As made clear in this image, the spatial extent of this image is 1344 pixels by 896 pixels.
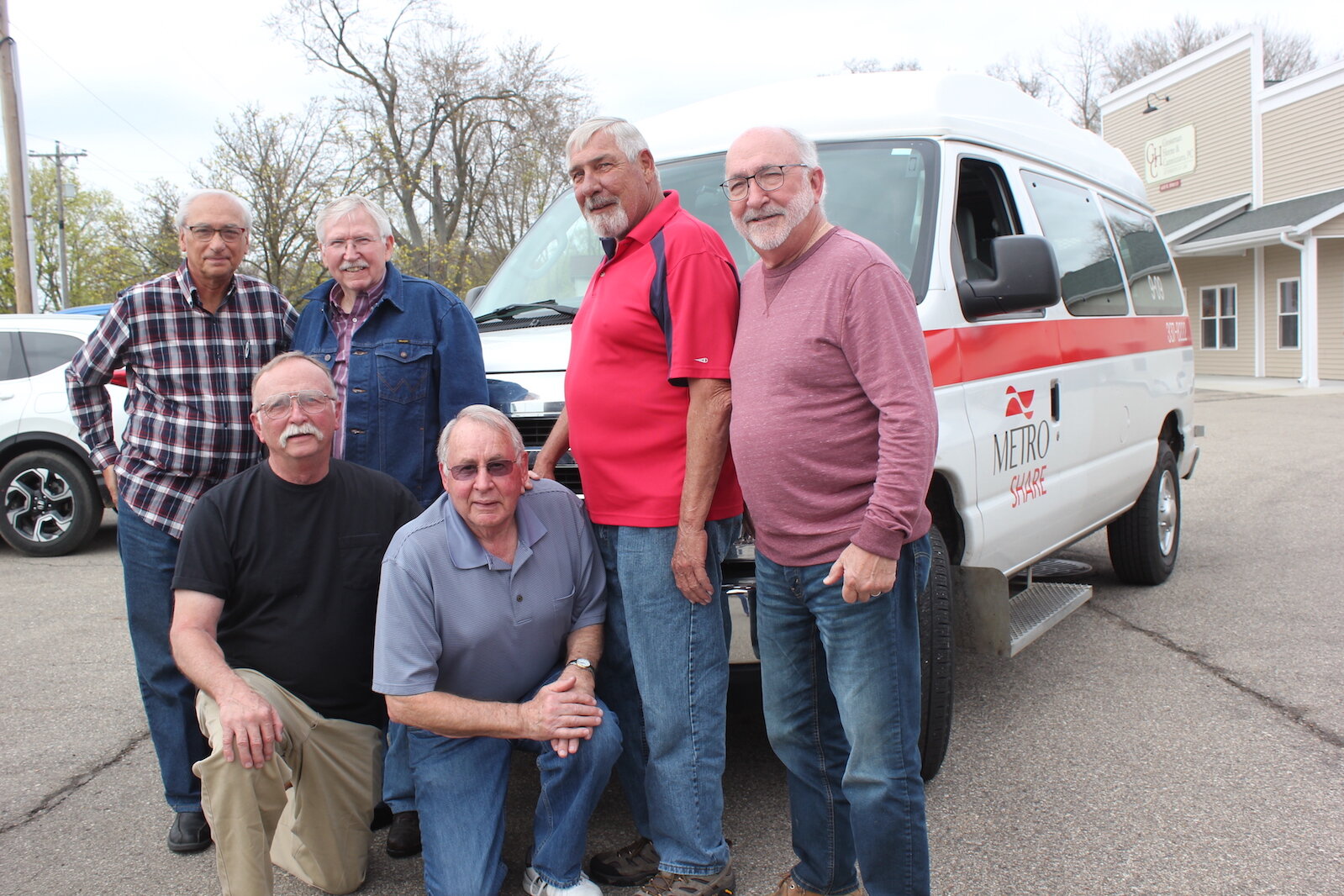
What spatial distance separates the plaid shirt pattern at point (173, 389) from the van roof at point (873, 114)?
6.15ft

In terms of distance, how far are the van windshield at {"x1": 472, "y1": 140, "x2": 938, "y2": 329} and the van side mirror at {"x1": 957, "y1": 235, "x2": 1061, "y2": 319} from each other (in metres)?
0.20

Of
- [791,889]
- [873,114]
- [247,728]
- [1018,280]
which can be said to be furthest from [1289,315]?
[247,728]

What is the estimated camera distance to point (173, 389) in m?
3.29

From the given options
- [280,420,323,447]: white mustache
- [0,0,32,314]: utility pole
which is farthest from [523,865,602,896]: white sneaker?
[0,0,32,314]: utility pole

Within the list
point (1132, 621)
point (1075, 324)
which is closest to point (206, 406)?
point (1075, 324)

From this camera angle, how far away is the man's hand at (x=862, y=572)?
7.40 ft

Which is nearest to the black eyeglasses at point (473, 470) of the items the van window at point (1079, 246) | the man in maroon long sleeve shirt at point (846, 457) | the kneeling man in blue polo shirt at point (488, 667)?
the kneeling man in blue polo shirt at point (488, 667)

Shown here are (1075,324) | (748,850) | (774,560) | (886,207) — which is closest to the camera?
(774,560)

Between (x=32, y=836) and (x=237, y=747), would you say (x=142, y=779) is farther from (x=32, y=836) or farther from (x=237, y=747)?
(x=237, y=747)

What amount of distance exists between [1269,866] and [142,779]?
3.61 m

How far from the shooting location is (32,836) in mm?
3312

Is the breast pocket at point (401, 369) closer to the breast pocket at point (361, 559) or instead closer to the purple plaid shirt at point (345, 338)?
the purple plaid shirt at point (345, 338)

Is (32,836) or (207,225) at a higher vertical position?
(207,225)

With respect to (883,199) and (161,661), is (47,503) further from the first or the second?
(883,199)
